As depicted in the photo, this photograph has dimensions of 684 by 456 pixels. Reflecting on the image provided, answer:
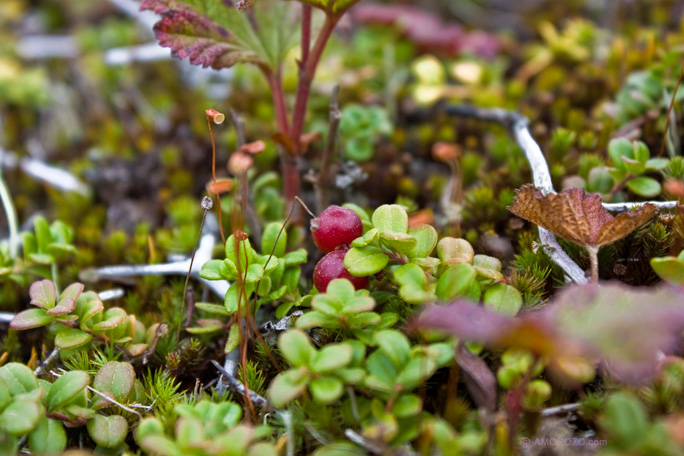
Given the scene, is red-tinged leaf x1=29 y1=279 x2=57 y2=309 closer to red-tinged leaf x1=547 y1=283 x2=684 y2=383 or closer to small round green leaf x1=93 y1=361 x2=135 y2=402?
small round green leaf x1=93 y1=361 x2=135 y2=402

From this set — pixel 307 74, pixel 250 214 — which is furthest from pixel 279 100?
Result: pixel 250 214

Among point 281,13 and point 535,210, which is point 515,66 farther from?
point 535,210

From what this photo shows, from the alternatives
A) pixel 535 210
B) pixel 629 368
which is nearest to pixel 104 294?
pixel 535 210

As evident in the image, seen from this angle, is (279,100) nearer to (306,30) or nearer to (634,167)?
(306,30)

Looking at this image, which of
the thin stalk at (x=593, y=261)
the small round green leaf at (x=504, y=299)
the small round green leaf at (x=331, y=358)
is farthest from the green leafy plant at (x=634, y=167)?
the small round green leaf at (x=331, y=358)

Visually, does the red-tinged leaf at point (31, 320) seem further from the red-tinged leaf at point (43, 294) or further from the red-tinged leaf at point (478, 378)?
the red-tinged leaf at point (478, 378)
